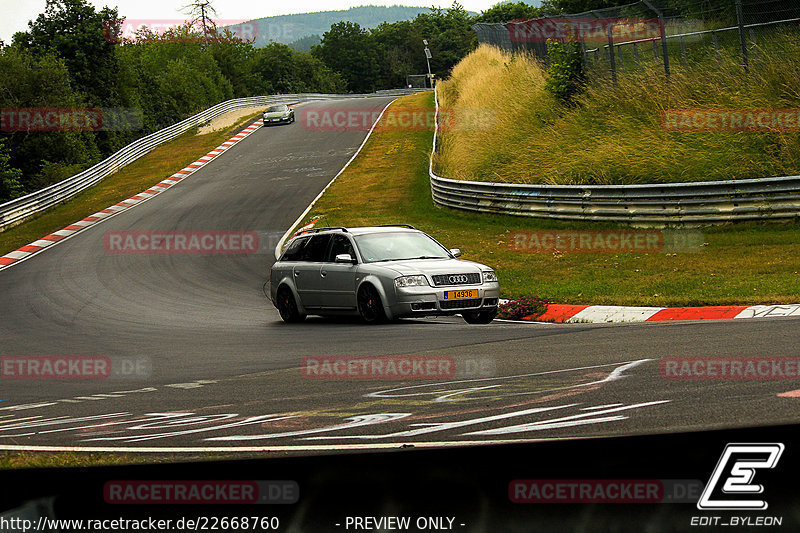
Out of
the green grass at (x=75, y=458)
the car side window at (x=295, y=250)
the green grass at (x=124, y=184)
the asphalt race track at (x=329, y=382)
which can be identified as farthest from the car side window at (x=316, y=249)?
the green grass at (x=124, y=184)

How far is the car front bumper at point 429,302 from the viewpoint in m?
12.2

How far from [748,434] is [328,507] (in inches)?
52.1

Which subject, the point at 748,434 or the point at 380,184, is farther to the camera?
the point at 380,184

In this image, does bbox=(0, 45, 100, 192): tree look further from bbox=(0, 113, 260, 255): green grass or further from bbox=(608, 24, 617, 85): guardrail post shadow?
bbox=(608, 24, 617, 85): guardrail post shadow

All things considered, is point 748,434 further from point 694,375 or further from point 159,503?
point 694,375

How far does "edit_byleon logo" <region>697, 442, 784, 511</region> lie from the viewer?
2.54 metres

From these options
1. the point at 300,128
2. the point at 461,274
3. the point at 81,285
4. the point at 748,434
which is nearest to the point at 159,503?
the point at 748,434

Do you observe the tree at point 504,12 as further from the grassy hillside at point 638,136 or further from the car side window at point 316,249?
the car side window at point 316,249

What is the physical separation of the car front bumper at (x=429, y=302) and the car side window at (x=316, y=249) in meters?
2.38

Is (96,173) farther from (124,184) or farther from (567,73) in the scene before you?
(567,73)

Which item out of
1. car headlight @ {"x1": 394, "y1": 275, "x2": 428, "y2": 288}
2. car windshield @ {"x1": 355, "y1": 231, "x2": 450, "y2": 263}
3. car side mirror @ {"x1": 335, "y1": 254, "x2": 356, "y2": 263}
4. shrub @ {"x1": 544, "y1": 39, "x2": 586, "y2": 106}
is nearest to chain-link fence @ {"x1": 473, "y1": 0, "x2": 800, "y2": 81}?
shrub @ {"x1": 544, "y1": 39, "x2": 586, "y2": 106}

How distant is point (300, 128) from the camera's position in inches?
2153

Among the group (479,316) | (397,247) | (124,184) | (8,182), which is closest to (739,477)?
(479,316)

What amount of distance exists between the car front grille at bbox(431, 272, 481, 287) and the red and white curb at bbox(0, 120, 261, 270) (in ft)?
57.2
